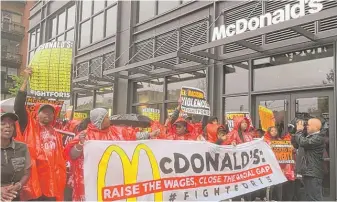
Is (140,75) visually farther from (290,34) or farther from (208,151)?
(208,151)

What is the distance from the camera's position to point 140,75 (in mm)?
14242

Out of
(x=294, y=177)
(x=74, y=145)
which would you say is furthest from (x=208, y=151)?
(x=294, y=177)

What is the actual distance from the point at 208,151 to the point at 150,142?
104cm

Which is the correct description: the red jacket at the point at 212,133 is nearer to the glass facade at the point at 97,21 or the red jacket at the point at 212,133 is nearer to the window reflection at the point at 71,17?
the glass facade at the point at 97,21

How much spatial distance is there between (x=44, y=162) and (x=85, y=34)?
1524 centimetres

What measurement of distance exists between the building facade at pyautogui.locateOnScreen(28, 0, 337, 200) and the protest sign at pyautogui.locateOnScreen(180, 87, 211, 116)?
1.87 metres

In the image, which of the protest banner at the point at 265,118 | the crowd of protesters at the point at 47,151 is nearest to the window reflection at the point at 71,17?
the protest banner at the point at 265,118

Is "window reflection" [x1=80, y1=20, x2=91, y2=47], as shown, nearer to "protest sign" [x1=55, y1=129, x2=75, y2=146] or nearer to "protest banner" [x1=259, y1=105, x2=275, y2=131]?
"protest banner" [x1=259, y1=105, x2=275, y2=131]

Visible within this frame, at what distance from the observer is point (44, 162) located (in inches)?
168

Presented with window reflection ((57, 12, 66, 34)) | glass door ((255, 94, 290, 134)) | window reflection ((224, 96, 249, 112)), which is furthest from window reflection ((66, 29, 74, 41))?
glass door ((255, 94, 290, 134))

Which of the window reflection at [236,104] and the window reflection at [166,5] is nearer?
the window reflection at [236,104]

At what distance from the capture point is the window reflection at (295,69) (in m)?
8.68

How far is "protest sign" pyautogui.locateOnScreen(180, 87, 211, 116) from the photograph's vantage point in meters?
7.60

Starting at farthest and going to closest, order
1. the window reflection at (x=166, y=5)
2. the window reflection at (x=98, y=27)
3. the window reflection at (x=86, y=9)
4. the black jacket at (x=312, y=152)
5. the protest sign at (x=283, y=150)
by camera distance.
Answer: the window reflection at (x=86, y=9), the window reflection at (x=98, y=27), the window reflection at (x=166, y=5), the protest sign at (x=283, y=150), the black jacket at (x=312, y=152)
